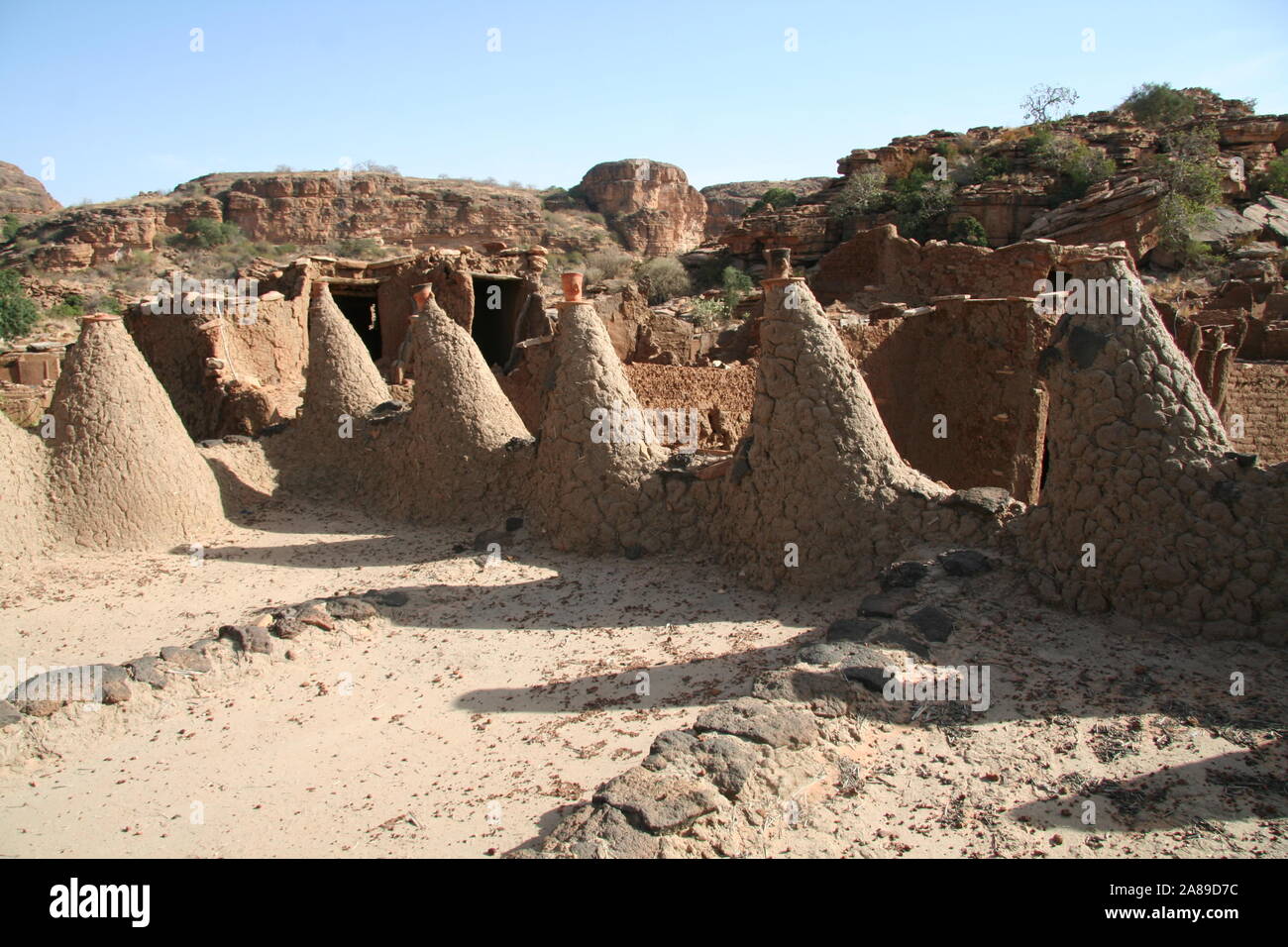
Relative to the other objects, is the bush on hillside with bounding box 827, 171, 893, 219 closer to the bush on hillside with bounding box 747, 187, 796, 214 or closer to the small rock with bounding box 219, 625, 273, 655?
the bush on hillside with bounding box 747, 187, 796, 214

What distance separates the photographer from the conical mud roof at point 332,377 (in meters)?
9.88

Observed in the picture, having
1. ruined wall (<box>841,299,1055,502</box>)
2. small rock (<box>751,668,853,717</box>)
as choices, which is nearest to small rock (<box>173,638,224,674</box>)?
small rock (<box>751,668,853,717</box>)

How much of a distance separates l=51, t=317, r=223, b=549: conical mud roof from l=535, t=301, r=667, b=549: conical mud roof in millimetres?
3526

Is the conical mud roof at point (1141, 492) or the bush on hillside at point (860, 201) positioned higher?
the bush on hillside at point (860, 201)

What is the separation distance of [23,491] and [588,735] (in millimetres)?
6055

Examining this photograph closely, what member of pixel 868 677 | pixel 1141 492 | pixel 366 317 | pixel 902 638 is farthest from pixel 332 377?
pixel 366 317

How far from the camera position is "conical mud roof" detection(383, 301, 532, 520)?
8555 mm

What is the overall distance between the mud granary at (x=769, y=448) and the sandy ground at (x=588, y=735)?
0.43 m

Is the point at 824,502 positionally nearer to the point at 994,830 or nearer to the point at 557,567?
the point at 557,567

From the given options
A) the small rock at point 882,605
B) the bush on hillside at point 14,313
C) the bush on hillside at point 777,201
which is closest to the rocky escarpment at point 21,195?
the bush on hillside at point 14,313

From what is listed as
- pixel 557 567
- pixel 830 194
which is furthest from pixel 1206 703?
pixel 830 194

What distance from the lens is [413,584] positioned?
716 cm

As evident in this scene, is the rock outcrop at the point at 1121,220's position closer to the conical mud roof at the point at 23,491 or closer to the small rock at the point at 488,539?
the small rock at the point at 488,539

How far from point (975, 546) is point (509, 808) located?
3468mm
